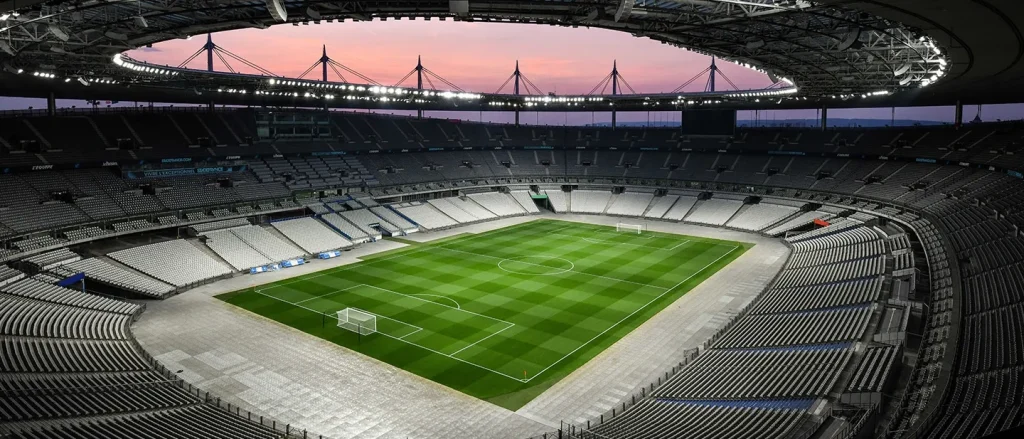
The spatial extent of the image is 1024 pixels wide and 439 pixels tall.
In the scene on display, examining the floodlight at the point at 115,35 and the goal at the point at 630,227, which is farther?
the goal at the point at 630,227

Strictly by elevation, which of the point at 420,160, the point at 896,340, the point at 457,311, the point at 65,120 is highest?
the point at 65,120

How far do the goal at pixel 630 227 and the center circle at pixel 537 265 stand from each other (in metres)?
14.1

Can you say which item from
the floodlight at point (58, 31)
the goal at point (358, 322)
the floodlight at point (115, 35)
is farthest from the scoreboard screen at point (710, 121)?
the floodlight at point (58, 31)

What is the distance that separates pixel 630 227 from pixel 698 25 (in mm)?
38393

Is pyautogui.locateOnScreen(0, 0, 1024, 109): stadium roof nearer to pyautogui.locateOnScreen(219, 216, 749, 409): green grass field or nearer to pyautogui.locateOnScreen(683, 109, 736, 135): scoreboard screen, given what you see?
pyautogui.locateOnScreen(219, 216, 749, 409): green grass field

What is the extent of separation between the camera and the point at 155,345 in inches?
1054

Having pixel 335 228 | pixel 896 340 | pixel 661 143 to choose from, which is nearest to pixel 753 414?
pixel 896 340

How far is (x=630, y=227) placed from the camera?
58781 mm

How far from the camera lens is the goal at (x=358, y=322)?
29.2 m

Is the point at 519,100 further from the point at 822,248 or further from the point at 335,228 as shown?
the point at 822,248

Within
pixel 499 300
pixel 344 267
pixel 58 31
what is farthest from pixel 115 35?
pixel 344 267

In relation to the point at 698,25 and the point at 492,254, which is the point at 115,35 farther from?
the point at 492,254

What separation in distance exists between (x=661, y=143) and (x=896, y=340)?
5911 centimetres

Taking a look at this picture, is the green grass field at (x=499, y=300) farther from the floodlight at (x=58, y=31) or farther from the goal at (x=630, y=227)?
the floodlight at (x=58, y=31)
